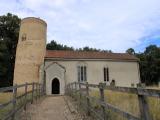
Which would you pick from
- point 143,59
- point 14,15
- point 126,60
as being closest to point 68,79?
point 126,60

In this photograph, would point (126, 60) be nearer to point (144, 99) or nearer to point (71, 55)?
point (71, 55)

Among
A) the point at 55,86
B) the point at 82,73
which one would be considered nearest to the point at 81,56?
the point at 82,73

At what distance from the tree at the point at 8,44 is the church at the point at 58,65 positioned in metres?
8.58

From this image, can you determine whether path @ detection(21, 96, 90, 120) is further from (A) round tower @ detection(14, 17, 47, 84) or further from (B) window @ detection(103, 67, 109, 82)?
(B) window @ detection(103, 67, 109, 82)

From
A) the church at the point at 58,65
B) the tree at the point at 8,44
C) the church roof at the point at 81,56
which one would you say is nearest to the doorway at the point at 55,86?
the church at the point at 58,65

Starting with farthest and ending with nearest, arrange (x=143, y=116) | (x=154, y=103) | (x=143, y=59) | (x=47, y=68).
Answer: (x=143, y=59)
(x=47, y=68)
(x=154, y=103)
(x=143, y=116)

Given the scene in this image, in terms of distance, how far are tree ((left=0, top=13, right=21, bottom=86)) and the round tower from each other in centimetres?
833

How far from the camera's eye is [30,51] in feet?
101

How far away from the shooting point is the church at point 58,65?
1142 inches

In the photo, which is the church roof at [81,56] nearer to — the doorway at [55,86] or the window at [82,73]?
the window at [82,73]

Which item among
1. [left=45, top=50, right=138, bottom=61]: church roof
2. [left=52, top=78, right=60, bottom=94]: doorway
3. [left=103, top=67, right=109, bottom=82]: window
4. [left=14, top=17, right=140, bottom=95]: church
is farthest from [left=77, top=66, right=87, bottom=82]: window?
[left=52, top=78, right=60, bottom=94]: doorway

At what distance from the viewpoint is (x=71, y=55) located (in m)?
32.6

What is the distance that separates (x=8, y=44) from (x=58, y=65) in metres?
18.1

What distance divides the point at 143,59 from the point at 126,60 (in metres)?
18.6
